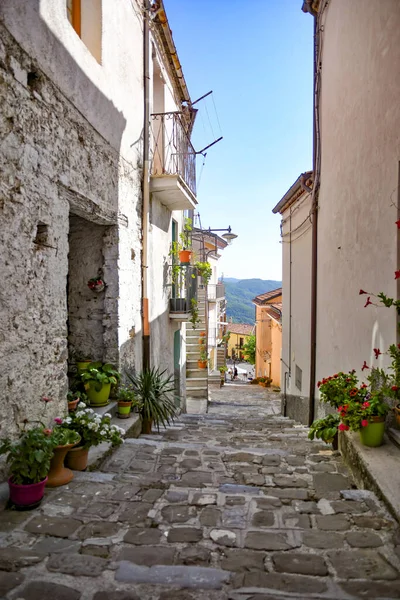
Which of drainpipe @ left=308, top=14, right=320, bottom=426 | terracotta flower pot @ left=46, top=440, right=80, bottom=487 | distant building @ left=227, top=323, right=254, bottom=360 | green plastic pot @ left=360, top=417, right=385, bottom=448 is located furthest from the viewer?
distant building @ left=227, top=323, right=254, bottom=360

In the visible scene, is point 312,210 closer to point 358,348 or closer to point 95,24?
point 358,348

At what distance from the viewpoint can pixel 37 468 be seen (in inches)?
120

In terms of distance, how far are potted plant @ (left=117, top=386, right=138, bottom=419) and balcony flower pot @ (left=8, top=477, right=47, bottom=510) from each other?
258 cm

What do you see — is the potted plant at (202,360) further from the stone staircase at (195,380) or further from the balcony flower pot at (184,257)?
the balcony flower pot at (184,257)

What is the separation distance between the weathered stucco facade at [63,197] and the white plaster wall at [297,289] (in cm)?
374

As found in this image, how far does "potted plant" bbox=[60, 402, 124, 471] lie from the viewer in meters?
3.78

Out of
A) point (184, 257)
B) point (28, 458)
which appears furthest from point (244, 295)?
point (28, 458)

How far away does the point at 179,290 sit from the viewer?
9773 millimetres

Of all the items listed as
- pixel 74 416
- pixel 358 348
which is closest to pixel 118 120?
pixel 74 416

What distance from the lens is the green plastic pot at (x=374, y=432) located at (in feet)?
12.8

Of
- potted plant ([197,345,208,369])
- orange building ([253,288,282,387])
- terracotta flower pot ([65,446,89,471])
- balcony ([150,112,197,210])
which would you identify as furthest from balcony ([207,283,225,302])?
terracotta flower pot ([65,446,89,471])

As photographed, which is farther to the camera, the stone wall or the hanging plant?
the hanging plant

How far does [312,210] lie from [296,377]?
4383 millimetres

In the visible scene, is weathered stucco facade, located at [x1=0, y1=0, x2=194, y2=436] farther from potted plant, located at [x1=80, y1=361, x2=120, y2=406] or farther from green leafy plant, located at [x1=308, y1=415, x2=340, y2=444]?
green leafy plant, located at [x1=308, y1=415, x2=340, y2=444]
